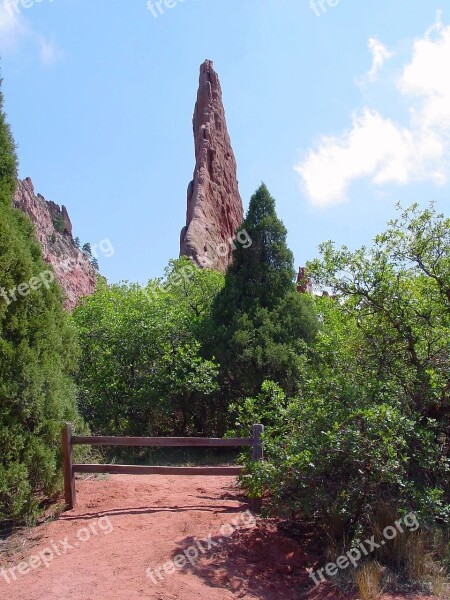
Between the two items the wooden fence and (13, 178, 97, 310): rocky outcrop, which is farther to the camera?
(13, 178, 97, 310): rocky outcrop

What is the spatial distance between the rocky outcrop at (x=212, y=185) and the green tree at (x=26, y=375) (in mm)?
28597

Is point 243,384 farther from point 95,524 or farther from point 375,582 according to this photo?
point 375,582

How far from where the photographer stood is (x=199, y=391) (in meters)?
12.7

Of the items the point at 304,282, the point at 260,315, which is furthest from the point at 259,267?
the point at 304,282

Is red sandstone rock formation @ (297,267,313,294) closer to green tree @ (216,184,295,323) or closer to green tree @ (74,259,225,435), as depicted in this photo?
green tree @ (216,184,295,323)

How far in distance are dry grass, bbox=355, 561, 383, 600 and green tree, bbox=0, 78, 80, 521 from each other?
392 centimetres

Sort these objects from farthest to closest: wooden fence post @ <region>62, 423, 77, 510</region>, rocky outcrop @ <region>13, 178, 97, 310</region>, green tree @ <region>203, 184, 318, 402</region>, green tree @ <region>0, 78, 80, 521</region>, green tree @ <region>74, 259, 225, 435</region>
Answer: rocky outcrop @ <region>13, 178, 97, 310</region> < green tree @ <region>203, 184, 318, 402</region> < green tree @ <region>74, 259, 225, 435</region> < wooden fence post @ <region>62, 423, 77, 510</region> < green tree @ <region>0, 78, 80, 521</region>

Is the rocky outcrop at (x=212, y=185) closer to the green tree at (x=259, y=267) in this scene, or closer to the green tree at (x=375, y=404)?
the green tree at (x=259, y=267)

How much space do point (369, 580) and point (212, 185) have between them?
3844 cm

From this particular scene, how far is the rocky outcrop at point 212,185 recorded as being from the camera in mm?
38416

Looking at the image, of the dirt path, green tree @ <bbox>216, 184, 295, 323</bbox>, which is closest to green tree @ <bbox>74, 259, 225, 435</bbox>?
green tree @ <bbox>216, 184, 295, 323</bbox>

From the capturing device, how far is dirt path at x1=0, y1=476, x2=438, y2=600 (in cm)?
516

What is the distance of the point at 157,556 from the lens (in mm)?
5711

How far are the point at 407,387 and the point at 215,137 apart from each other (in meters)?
38.6
